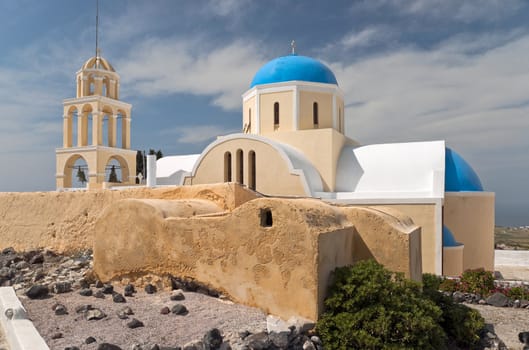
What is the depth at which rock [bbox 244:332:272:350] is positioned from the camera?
4.29m

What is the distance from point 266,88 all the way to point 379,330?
1110cm

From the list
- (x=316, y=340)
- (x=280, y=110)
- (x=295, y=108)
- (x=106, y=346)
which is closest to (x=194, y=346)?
(x=106, y=346)

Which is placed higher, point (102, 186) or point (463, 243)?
point (102, 186)

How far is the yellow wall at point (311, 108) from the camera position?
14.4 meters

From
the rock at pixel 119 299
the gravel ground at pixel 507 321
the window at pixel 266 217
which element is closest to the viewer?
the window at pixel 266 217

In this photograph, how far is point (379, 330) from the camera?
15.4ft

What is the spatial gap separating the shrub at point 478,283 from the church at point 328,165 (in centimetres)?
130

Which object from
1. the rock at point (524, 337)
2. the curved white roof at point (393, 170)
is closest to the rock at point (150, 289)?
the rock at point (524, 337)

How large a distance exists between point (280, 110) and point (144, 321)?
10.6m

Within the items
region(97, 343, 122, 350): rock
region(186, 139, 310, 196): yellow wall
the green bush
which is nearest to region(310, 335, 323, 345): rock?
the green bush

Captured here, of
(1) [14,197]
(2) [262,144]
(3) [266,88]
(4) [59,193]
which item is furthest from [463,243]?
(1) [14,197]

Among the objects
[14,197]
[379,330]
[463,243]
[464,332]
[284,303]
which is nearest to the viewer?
[379,330]

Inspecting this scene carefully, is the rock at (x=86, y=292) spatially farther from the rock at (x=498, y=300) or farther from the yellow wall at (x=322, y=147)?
the yellow wall at (x=322, y=147)

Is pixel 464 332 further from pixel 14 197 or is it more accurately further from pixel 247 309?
pixel 14 197
